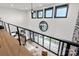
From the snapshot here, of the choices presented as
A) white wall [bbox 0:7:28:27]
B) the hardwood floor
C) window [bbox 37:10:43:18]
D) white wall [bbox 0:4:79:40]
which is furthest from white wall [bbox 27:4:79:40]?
the hardwood floor

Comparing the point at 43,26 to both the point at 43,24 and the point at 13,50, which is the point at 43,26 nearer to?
the point at 43,24

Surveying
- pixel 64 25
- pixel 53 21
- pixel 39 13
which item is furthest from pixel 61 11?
pixel 39 13

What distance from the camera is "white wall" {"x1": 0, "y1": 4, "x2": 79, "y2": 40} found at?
12.7 feet

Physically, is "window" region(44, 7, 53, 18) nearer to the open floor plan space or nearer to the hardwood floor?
the open floor plan space

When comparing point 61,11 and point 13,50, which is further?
point 61,11

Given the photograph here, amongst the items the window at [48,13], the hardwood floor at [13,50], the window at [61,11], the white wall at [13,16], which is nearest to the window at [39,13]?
the window at [48,13]

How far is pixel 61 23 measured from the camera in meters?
4.46

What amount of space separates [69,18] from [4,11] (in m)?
4.78

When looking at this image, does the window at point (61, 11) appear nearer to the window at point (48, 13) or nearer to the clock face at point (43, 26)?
the window at point (48, 13)

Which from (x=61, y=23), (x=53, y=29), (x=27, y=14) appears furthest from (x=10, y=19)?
(x=61, y=23)

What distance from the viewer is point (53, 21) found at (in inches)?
198

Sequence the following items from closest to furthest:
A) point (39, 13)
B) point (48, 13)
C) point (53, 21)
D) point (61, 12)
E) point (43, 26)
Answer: point (61, 12)
point (53, 21)
point (48, 13)
point (43, 26)
point (39, 13)

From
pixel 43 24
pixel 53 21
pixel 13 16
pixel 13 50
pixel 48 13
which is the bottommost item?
pixel 13 50

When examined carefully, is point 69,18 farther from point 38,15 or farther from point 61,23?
point 38,15
